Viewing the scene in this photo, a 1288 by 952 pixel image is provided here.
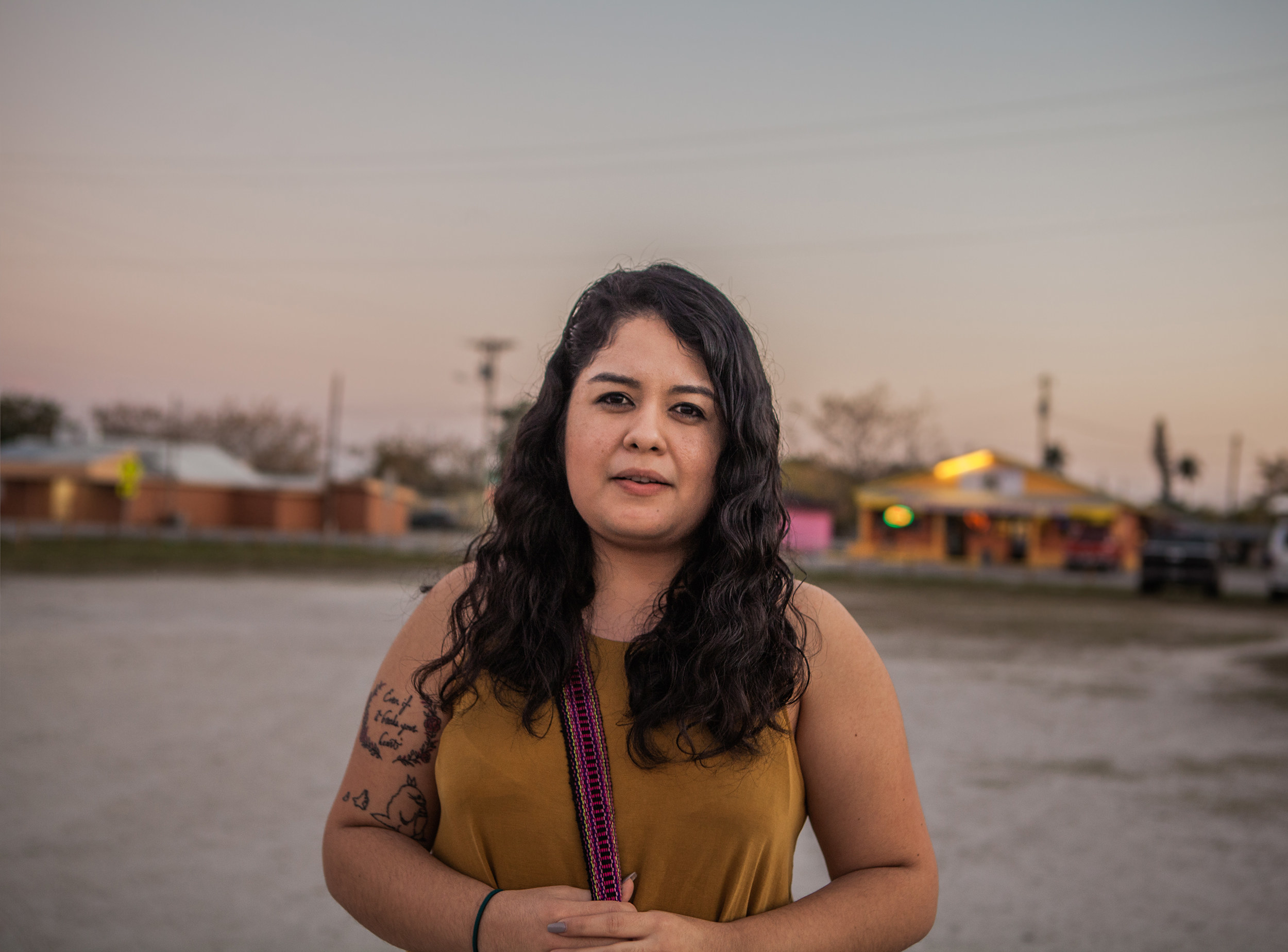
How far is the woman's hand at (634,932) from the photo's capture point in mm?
1441

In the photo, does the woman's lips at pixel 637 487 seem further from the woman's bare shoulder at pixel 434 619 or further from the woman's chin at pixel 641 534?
the woman's bare shoulder at pixel 434 619

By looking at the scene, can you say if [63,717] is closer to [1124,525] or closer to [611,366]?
[611,366]

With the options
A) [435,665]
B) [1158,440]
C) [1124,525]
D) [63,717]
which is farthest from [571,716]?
[1158,440]

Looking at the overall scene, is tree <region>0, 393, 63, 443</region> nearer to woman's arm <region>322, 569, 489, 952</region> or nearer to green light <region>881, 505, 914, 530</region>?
green light <region>881, 505, 914, 530</region>

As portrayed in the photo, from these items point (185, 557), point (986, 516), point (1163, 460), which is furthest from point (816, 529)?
point (1163, 460)

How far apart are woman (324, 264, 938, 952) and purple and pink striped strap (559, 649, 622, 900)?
0.01m

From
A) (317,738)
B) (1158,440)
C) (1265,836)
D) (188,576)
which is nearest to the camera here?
(1265,836)

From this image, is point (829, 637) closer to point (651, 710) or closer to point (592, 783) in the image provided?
point (651, 710)

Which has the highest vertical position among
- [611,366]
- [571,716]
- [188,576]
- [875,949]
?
[611,366]

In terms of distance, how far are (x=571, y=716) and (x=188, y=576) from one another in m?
24.8

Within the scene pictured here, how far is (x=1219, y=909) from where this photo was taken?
480 cm

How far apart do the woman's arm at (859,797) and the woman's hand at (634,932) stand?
19 centimetres

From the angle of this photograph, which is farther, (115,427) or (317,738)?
(115,427)

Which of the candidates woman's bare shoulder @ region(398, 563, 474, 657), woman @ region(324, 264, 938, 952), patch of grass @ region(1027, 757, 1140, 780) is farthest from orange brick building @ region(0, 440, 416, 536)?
woman @ region(324, 264, 938, 952)
